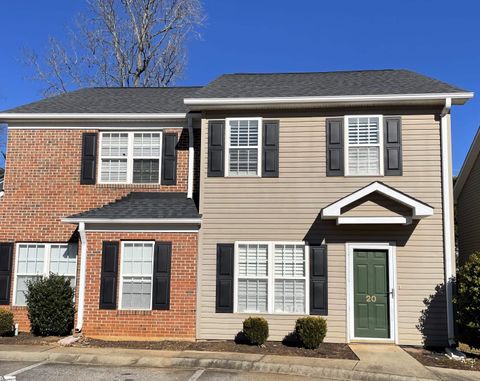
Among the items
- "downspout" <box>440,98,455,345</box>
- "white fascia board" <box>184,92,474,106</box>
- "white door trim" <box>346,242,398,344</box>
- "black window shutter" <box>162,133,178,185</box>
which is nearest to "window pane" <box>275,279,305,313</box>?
"white door trim" <box>346,242,398,344</box>

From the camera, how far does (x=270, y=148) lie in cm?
1077

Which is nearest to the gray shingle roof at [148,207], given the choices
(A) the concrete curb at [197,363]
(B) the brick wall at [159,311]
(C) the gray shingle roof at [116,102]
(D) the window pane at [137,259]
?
(B) the brick wall at [159,311]

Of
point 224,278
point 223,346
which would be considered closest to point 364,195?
point 224,278

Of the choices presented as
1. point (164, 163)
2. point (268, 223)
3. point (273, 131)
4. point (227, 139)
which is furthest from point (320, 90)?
point (164, 163)

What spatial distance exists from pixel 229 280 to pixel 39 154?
19.2ft

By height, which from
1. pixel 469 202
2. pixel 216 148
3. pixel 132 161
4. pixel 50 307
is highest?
pixel 216 148

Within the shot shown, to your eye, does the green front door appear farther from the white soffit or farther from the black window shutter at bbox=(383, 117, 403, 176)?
the black window shutter at bbox=(383, 117, 403, 176)

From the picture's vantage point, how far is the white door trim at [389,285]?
999 cm

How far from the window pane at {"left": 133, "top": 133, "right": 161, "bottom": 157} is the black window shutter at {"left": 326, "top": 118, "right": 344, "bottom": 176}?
421 cm

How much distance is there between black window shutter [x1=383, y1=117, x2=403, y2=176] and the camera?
34.1ft

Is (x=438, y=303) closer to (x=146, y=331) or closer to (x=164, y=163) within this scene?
(x=146, y=331)

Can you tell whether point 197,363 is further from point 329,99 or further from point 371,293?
point 329,99

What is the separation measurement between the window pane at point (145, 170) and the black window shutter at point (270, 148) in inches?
112

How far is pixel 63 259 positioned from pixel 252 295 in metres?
4.77
